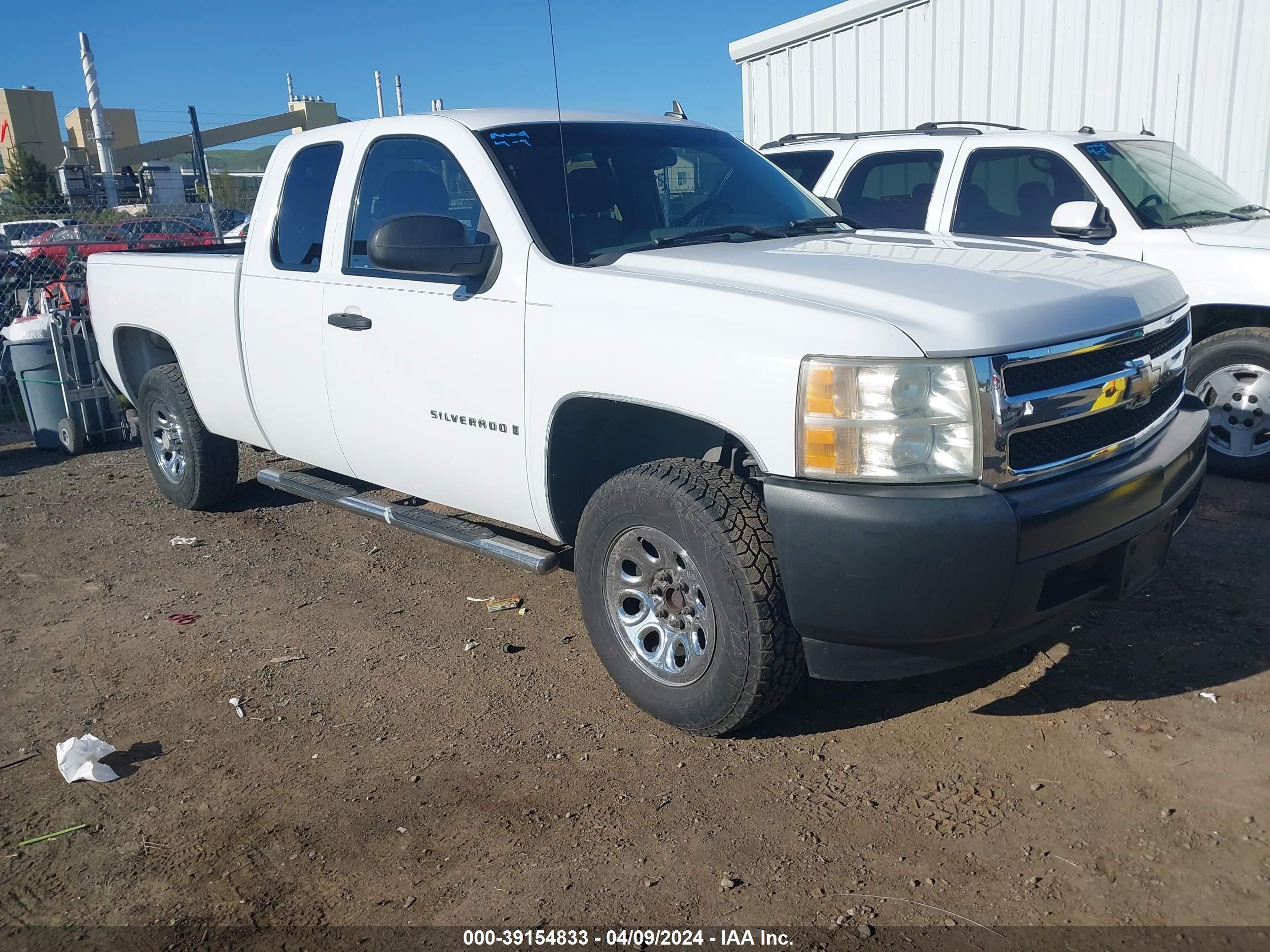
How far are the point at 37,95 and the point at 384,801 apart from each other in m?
66.7

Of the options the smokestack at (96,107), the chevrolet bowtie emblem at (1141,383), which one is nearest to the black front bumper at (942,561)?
the chevrolet bowtie emblem at (1141,383)

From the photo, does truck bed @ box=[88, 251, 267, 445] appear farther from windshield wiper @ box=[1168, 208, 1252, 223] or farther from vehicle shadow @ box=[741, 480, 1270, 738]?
windshield wiper @ box=[1168, 208, 1252, 223]

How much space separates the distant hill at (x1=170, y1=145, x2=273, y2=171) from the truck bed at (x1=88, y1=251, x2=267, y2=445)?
3353 cm

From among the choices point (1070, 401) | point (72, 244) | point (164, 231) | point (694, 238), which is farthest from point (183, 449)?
point (164, 231)

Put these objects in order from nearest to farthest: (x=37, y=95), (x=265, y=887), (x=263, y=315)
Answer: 1. (x=265, y=887)
2. (x=263, y=315)
3. (x=37, y=95)

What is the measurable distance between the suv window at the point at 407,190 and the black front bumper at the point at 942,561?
1.87m

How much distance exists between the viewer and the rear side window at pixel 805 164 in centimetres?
732

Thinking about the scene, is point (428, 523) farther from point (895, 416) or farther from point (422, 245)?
point (895, 416)

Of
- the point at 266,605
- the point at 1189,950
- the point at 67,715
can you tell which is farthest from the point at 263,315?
the point at 1189,950

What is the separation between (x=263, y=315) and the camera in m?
4.92

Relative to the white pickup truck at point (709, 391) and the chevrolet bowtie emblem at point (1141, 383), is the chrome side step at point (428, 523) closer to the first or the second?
the white pickup truck at point (709, 391)

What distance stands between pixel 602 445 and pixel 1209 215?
4.67m

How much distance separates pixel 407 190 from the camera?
440 cm

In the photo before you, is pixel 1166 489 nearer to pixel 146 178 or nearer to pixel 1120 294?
pixel 1120 294
